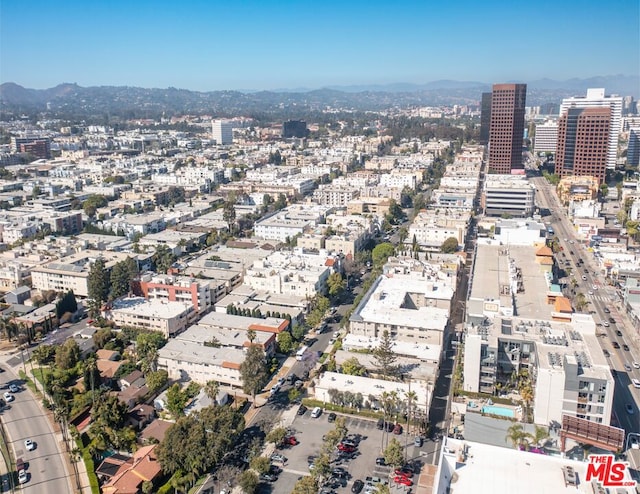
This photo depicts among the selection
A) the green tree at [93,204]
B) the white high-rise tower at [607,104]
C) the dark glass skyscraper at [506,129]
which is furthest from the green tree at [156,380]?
the white high-rise tower at [607,104]

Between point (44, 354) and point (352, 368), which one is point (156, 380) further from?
point (352, 368)

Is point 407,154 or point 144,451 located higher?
point 407,154

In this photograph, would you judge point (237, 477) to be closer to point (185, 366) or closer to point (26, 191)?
point (185, 366)

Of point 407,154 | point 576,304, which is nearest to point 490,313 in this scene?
point 576,304

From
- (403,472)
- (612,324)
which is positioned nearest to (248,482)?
(403,472)

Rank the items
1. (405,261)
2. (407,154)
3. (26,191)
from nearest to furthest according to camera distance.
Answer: (405,261)
(26,191)
(407,154)

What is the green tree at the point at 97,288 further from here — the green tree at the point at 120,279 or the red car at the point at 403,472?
the red car at the point at 403,472
